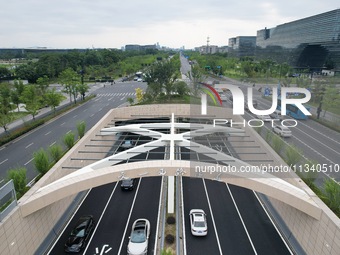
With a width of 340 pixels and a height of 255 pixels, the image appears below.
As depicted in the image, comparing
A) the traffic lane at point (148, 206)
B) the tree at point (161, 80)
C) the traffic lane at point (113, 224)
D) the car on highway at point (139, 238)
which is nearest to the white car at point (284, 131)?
the traffic lane at point (148, 206)

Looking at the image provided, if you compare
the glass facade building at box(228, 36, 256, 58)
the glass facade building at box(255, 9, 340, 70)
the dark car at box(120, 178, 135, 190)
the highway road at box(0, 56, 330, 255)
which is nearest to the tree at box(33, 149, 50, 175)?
the highway road at box(0, 56, 330, 255)

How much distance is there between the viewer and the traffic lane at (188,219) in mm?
15859

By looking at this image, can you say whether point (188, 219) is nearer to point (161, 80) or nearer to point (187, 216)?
point (187, 216)

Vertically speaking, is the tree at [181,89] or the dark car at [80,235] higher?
the tree at [181,89]

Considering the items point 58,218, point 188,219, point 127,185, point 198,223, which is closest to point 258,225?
point 198,223

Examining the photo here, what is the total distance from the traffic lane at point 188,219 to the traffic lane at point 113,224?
431 centimetres

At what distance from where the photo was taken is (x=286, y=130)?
34438mm

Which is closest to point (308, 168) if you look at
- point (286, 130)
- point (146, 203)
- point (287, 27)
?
point (146, 203)

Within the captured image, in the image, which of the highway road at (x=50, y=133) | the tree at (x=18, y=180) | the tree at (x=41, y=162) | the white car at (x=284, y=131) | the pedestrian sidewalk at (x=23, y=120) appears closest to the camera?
the tree at (x=18, y=180)

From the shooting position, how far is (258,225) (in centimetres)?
1794

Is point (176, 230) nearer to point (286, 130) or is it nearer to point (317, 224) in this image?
point (317, 224)

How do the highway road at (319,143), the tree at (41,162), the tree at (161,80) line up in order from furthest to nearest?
the tree at (161,80)
the highway road at (319,143)
the tree at (41,162)

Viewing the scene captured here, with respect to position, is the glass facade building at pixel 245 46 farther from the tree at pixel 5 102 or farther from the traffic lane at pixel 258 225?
the traffic lane at pixel 258 225

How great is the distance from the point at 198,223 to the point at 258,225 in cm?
434
